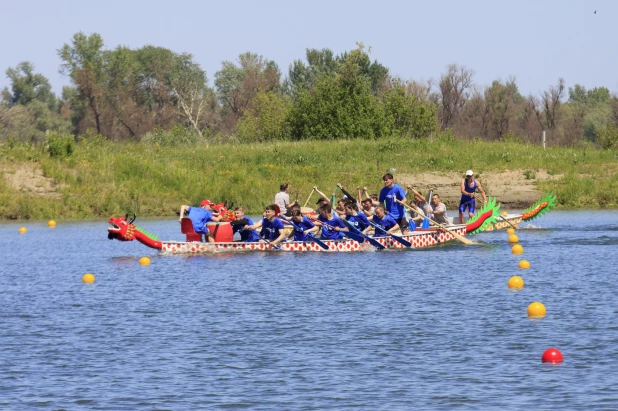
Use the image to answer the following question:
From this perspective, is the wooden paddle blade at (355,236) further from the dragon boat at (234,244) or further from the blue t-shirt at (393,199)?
the blue t-shirt at (393,199)

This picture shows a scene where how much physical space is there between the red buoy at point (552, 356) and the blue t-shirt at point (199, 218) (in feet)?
46.8

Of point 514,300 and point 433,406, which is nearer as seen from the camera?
point 433,406

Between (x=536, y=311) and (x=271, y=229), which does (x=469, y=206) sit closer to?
(x=271, y=229)

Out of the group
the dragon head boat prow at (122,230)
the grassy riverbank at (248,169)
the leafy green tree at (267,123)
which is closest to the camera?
the dragon head boat prow at (122,230)

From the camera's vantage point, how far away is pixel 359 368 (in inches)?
515

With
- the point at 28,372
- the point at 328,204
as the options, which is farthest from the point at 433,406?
the point at 328,204

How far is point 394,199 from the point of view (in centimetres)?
2664

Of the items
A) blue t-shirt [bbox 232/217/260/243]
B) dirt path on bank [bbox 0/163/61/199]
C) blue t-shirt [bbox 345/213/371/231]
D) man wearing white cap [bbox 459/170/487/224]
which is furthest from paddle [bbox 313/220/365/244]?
dirt path on bank [bbox 0/163/61/199]

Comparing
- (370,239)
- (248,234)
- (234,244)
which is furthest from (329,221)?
(234,244)

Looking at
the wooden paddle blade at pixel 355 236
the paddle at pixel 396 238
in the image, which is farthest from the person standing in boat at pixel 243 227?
the paddle at pixel 396 238

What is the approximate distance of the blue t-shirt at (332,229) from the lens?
2647 centimetres

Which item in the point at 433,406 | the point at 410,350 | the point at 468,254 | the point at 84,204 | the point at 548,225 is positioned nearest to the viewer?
the point at 433,406

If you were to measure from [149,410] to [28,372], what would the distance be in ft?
8.52

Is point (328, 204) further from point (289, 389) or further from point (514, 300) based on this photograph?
point (289, 389)
